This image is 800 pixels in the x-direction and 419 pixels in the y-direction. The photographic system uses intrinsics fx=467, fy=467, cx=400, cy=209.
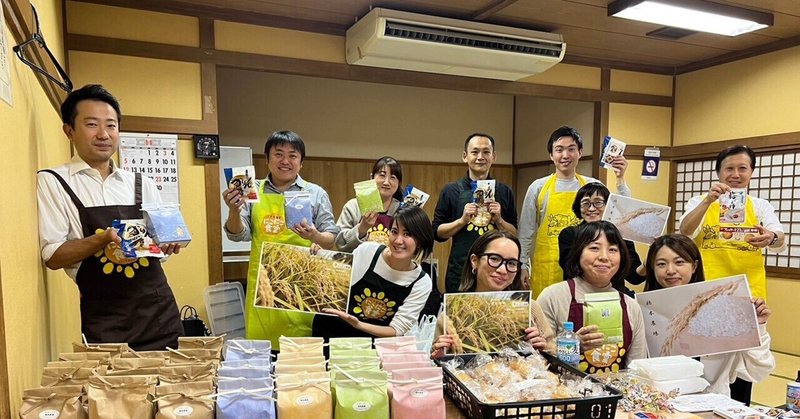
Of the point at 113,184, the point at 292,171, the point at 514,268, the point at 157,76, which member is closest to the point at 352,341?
the point at 514,268

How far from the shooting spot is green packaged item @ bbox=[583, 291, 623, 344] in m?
1.71

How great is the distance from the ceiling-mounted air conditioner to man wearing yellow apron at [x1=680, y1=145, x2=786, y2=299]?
1586 mm

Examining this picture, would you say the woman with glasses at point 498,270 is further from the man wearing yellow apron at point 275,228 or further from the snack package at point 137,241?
the snack package at point 137,241

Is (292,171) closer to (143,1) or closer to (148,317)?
(148,317)

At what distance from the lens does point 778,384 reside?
3.31 metres

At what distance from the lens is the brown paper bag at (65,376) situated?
3.35 ft

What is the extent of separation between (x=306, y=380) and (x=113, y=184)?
43.7 inches

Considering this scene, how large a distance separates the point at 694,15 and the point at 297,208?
3.11m

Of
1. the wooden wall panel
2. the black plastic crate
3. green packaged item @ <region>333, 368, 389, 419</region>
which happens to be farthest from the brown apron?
the wooden wall panel

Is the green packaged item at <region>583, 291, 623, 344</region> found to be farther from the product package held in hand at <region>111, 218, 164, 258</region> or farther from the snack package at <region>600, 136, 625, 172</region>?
the product package held in hand at <region>111, 218, 164, 258</region>

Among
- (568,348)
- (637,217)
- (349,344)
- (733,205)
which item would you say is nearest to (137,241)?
(349,344)

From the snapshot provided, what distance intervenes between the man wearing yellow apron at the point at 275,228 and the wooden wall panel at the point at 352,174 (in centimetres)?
245

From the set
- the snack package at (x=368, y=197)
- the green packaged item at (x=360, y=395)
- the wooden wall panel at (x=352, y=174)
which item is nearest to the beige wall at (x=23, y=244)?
the green packaged item at (x=360, y=395)

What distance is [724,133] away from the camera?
4375mm
